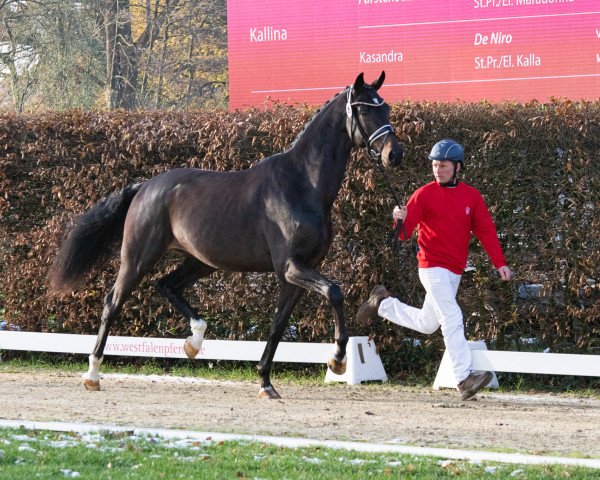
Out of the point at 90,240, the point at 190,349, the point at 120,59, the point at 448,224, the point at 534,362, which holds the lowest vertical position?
the point at 534,362

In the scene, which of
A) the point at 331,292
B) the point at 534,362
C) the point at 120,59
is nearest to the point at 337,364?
the point at 331,292

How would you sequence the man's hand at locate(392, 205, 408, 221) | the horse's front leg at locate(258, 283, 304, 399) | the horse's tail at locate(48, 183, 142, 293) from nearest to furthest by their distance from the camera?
the man's hand at locate(392, 205, 408, 221) → the horse's front leg at locate(258, 283, 304, 399) → the horse's tail at locate(48, 183, 142, 293)

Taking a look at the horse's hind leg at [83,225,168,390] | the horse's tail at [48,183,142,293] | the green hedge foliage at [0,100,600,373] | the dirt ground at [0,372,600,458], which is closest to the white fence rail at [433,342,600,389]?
the dirt ground at [0,372,600,458]

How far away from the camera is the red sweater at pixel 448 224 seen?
774 cm

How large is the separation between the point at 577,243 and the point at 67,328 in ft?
16.3

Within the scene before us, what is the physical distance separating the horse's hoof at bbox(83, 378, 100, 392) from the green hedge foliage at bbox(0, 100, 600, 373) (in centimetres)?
150

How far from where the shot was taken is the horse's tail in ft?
30.3

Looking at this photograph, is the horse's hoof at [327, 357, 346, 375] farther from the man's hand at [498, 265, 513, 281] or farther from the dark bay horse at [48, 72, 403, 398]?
the man's hand at [498, 265, 513, 281]

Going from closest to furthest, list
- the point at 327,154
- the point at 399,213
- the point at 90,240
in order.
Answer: the point at 399,213
the point at 327,154
the point at 90,240

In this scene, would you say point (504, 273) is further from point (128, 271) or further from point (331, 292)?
point (128, 271)

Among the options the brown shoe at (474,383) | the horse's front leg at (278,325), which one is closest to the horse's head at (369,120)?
the horse's front leg at (278,325)

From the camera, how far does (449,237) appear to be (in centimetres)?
774

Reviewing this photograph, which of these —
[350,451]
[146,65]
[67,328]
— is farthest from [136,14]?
[350,451]

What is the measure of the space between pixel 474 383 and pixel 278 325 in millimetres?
1564
